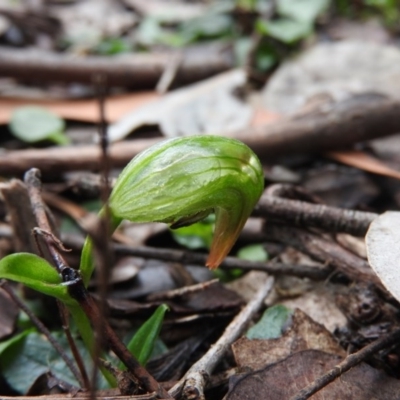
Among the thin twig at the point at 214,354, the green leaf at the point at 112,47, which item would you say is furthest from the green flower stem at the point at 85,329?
the green leaf at the point at 112,47

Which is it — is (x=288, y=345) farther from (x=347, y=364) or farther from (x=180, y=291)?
(x=180, y=291)

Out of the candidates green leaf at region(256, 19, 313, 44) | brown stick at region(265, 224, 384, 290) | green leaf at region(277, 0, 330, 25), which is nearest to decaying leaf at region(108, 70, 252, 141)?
green leaf at region(256, 19, 313, 44)

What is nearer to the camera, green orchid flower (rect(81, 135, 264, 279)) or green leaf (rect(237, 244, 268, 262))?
green orchid flower (rect(81, 135, 264, 279))

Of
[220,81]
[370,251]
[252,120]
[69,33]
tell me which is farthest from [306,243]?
[69,33]

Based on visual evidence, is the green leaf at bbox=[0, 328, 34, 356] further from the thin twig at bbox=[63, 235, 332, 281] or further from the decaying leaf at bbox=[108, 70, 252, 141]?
the decaying leaf at bbox=[108, 70, 252, 141]

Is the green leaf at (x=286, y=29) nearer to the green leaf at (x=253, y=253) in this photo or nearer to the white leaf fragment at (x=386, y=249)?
the green leaf at (x=253, y=253)

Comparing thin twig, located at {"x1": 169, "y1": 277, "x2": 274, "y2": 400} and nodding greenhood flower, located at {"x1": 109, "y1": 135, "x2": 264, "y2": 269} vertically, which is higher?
nodding greenhood flower, located at {"x1": 109, "y1": 135, "x2": 264, "y2": 269}

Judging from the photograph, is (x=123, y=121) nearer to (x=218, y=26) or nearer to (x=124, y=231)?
(x=124, y=231)
